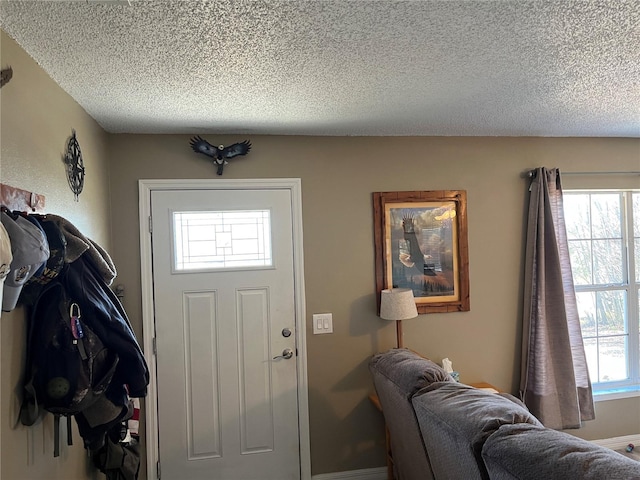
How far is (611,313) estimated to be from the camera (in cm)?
363

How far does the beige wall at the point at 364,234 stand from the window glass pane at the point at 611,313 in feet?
1.83

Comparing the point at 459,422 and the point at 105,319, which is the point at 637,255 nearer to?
the point at 459,422

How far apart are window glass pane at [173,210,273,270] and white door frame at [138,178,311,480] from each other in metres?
0.17

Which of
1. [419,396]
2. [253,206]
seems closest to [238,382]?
[253,206]

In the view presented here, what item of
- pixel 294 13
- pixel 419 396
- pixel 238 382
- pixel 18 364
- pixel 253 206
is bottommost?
pixel 238 382

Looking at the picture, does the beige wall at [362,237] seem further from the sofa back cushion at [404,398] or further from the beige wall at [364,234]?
the sofa back cushion at [404,398]

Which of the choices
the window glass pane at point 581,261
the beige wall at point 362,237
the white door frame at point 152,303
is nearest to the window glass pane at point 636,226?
the window glass pane at point 581,261

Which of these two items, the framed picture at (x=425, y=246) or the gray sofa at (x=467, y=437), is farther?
the framed picture at (x=425, y=246)

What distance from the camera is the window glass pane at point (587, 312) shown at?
360 cm

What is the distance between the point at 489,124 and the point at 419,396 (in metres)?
1.87

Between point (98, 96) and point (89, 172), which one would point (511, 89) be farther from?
point (89, 172)

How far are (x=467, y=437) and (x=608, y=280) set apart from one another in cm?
273

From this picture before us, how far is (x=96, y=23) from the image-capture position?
4.78 feet

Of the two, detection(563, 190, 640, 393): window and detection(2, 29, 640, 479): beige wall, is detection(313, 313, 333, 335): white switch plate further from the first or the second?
detection(563, 190, 640, 393): window
